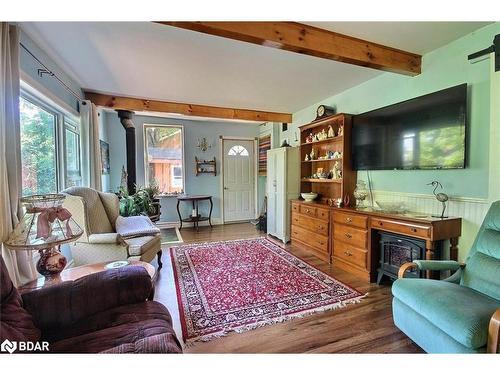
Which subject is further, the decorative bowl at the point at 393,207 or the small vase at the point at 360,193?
the small vase at the point at 360,193

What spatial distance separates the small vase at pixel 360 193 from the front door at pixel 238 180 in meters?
3.28

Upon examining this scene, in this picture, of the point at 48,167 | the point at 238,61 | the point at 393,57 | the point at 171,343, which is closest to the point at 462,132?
the point at 393,57

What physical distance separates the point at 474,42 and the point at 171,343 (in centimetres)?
316

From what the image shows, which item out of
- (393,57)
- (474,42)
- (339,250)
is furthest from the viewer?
(339,250)

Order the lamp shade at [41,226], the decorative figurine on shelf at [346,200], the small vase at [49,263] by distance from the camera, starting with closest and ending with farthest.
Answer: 1. the lamp shade at [41,226]
2. the small vase at [49,263]
3. the decorative figurine on shelf at [346,200]

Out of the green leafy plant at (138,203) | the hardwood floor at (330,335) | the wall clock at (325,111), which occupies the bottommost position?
the hardwood floor at (330,335)

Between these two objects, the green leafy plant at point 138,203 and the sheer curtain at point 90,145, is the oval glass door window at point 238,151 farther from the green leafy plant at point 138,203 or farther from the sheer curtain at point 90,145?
the sheer curtain at point 90,145

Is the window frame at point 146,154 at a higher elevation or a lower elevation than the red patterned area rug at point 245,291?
higher

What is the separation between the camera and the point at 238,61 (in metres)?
2.53

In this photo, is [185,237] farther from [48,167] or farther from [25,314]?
[25,314]

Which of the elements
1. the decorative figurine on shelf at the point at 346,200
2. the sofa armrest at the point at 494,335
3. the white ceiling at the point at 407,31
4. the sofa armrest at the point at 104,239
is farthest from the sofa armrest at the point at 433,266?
the sofa armrest at the point at 104,239

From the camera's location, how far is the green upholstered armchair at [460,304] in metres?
1.21

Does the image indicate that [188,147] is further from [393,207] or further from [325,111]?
[393,207]
